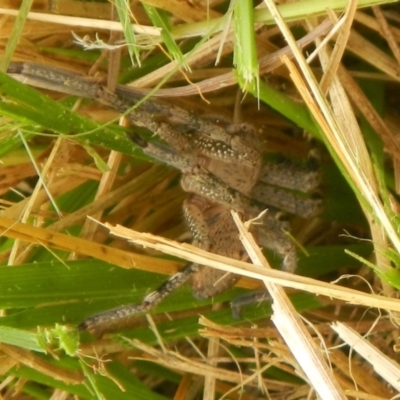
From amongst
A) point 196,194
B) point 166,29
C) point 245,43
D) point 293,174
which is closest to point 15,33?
point 166,29

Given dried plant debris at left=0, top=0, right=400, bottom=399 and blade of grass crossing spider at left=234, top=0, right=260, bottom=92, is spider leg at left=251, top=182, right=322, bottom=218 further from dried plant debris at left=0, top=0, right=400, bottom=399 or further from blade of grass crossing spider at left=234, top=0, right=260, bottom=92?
blade of grass crossing spider at left=234, top=0, right=260, bottom=92

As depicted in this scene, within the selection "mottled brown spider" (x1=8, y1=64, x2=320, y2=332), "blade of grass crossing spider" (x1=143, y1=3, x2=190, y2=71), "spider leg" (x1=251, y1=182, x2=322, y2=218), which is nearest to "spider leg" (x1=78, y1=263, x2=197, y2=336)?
"mottled brown spider" (x1=8, y1=64, x2=320, y2=332)

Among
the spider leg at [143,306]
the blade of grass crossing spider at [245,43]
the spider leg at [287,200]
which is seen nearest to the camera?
the blade of grass crossing spider at [245,43]

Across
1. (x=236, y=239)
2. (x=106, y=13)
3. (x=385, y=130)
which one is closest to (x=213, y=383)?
(x=236, y=239)

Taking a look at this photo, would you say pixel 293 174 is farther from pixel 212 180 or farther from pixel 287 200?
pixel 212 180

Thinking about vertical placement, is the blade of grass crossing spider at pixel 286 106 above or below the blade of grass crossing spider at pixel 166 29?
below

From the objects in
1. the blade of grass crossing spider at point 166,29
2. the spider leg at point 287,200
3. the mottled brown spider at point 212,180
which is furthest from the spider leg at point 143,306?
the blade of grass crossing spider at point 166,29

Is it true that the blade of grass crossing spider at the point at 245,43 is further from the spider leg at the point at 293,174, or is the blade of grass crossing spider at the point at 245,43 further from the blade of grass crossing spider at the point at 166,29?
the spider leg at the point at 293,174
